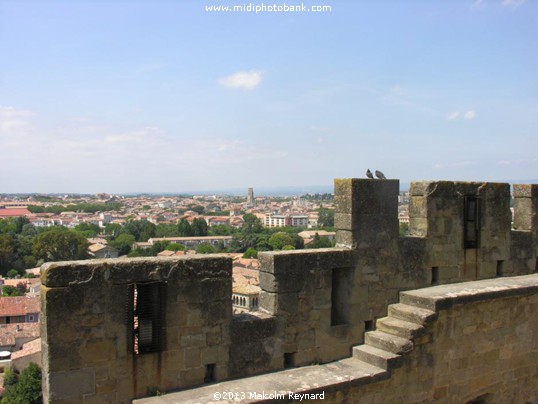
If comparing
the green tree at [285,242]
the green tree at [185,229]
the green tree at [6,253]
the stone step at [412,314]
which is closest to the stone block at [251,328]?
the stone step at [412,314]

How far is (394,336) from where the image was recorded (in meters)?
6.84

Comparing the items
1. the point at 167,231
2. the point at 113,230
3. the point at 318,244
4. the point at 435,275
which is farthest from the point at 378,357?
the point at 113,230

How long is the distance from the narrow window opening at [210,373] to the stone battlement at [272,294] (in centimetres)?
1

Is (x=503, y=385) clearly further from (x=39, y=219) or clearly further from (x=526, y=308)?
(x=39, y=219)

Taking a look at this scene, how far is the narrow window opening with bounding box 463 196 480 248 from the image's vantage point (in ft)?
27.4

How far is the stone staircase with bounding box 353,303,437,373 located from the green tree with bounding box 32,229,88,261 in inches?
3492

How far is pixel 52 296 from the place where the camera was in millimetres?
5184

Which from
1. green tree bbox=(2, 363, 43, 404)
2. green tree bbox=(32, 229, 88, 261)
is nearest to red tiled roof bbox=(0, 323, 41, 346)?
green tree bbox=(2, 363, 43, 404)

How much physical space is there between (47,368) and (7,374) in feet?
119

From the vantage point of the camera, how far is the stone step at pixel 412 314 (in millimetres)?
6809

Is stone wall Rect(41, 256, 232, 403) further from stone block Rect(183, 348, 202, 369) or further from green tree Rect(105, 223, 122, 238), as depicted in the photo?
green tree Rect(105, 223, 122, 238)

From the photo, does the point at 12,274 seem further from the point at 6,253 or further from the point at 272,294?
the point at 272,294

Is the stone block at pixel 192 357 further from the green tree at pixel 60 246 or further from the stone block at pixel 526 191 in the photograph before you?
the green tree at pixel 60 246

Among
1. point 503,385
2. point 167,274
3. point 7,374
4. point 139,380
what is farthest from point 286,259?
point 7,374
